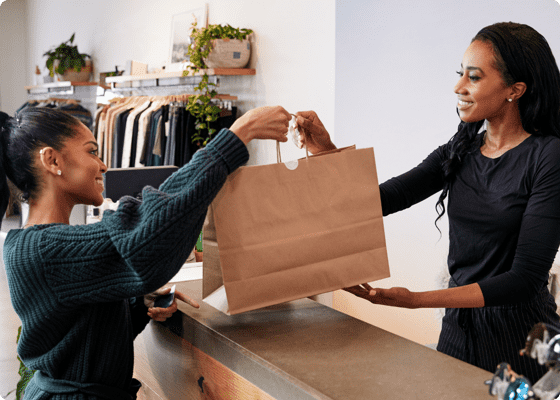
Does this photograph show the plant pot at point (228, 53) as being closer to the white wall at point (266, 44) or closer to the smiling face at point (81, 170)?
the white wall at point (266, 44)

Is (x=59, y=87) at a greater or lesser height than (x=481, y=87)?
greater

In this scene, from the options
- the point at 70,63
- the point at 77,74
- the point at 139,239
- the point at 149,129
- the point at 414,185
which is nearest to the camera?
the point at 139,239

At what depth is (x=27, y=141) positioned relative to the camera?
117 centimetres

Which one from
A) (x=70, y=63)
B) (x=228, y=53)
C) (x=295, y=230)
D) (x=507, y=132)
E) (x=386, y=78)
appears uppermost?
(x=70, y=63)

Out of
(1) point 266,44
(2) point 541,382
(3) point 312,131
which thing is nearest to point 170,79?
(1) point 266,44

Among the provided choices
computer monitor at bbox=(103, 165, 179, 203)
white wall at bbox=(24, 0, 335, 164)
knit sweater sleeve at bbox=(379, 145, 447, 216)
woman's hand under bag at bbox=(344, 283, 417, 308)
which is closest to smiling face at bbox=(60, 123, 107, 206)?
woman's hand under bag at bbox=(344, 283, 417, 308)

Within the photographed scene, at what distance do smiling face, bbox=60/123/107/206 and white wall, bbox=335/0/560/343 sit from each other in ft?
6.77

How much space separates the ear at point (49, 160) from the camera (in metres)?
1.16

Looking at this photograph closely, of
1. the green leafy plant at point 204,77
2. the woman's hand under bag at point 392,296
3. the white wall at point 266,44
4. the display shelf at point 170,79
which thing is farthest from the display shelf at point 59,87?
the woman's hand under bag at point 392,296

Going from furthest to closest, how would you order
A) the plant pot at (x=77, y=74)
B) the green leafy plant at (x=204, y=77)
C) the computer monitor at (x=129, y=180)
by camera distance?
the plant pot at (x=77, y=74), the green leafy plant at (x=204, y=77), the computer monitor at (x=129, y=180)

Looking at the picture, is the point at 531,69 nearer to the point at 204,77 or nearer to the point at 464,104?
the point at 464,104

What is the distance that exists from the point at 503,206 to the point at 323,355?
618mm

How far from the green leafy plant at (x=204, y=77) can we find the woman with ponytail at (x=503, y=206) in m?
3.12

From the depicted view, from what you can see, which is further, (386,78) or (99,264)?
(386,78)
